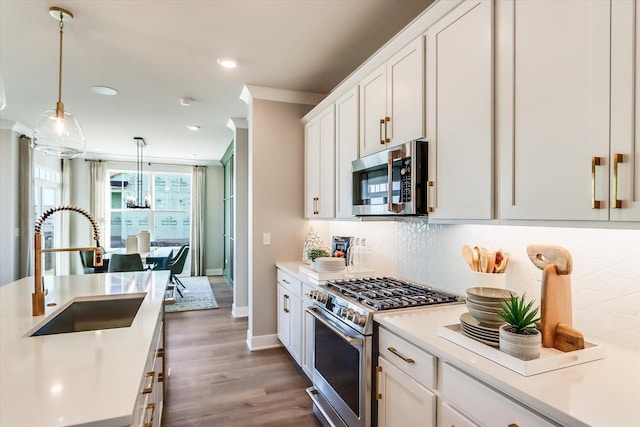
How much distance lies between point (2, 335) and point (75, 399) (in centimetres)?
82

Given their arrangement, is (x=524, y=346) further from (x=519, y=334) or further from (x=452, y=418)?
(x=452, y=418)

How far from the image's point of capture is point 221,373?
10.1ft

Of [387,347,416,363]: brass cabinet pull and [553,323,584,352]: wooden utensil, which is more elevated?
[553,323,584,352]: wooden utensil

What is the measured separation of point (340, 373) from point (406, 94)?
1.68m

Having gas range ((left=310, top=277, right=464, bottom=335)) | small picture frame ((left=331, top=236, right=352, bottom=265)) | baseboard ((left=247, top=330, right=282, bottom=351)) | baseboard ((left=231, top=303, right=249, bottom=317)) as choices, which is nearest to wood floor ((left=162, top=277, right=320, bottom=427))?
baseboard ((left=247, top=330, right=282, bottom=351))

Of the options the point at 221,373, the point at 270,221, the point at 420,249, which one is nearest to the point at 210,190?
the point at 270,221

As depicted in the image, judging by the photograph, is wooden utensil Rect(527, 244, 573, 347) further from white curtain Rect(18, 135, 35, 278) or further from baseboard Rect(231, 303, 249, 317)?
white curtain Rect(18, 135, 35, 278)

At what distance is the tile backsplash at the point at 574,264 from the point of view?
1261 mm

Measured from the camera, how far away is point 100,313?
212 centimetres

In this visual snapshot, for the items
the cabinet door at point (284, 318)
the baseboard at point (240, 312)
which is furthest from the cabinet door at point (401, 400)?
the baseboard at point (240, 312)

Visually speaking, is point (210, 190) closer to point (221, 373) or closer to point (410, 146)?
point (221, 373)

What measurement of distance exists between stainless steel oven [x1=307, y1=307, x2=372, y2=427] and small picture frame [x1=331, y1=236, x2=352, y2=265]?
736 millimetres

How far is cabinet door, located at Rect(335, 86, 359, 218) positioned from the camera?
2.61 metres

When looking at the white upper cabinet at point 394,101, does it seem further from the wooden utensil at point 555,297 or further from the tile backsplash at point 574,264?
the wooden utensil at point 555,297
